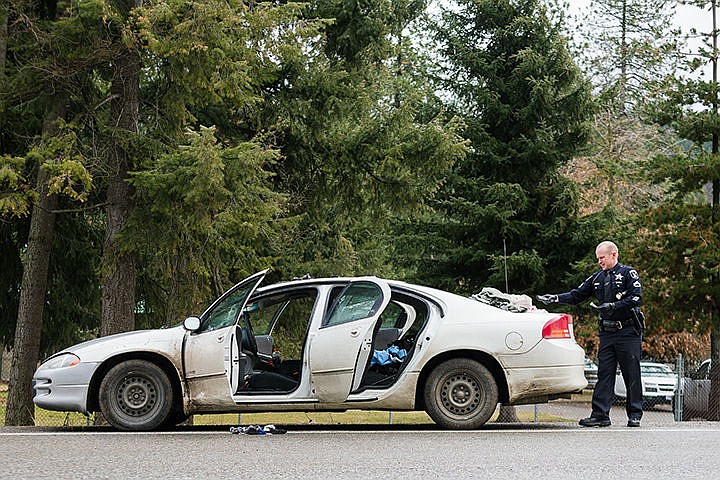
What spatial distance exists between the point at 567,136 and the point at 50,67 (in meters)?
14.5

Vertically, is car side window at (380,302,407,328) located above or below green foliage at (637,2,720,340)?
below

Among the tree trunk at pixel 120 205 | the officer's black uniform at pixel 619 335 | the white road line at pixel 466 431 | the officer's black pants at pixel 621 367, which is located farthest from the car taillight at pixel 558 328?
the tree trunk at pixel 120 205

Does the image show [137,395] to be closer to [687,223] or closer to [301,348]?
[301,348]

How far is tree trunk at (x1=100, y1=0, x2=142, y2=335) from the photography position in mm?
16156

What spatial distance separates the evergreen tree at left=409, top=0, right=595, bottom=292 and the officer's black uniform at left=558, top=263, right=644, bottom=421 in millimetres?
14451

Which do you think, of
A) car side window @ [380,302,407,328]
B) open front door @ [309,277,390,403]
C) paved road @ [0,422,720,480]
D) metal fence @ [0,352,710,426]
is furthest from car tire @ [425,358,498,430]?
metal fence @ [0,352,710,426]

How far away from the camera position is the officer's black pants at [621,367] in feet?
33.9

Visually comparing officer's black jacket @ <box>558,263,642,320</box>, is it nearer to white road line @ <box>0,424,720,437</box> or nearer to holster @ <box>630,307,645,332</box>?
holster @ <box>630,307,645,332</box>

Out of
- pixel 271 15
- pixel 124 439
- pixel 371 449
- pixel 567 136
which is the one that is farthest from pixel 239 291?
pixel 567 136

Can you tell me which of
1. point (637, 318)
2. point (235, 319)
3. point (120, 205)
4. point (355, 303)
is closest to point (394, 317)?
point (355, 303)

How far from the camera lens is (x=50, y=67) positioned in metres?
15.6

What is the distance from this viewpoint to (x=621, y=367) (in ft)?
34.3

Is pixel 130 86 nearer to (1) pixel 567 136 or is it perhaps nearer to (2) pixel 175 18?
(2) pixel 175 18

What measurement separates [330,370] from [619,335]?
2.92 m
